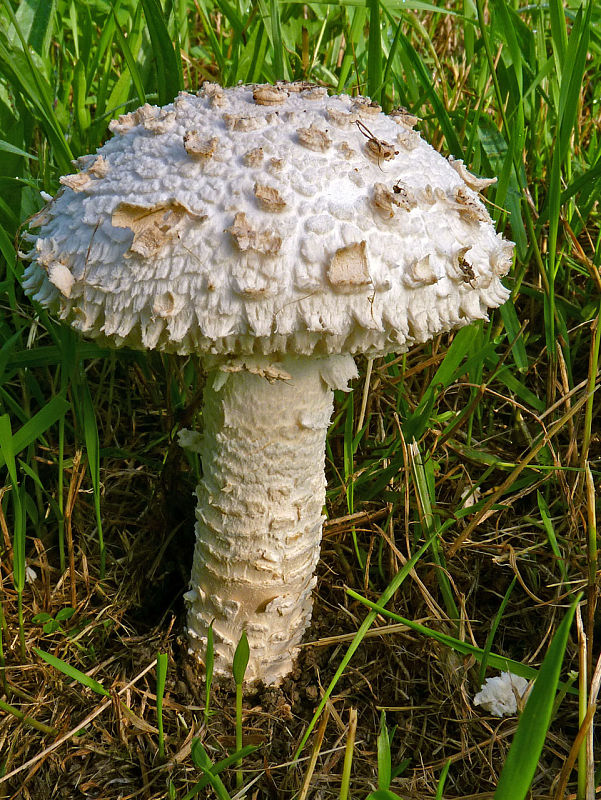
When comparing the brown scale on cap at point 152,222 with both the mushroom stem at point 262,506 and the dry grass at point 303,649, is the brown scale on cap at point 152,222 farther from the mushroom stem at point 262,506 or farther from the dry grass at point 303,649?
the dry grass at point 303,649

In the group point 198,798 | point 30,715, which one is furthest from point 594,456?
point 30,715

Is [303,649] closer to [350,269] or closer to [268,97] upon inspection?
[350,269]

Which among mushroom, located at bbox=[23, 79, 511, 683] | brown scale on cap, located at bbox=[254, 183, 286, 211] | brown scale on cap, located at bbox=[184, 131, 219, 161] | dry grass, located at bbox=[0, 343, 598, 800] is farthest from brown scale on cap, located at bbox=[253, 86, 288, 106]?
dry grass, located at bbox=[0, 343, 598, 800]

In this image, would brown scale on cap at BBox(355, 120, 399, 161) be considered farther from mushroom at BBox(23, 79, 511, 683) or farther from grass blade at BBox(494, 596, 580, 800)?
grass blade at BBox(494, 596, 580, 800)

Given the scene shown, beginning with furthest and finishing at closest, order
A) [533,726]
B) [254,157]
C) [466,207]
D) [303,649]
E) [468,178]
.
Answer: [303,649]
[468,178]
[466,207]
[254,157]
[533,726]

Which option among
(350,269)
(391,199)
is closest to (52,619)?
(350,269)

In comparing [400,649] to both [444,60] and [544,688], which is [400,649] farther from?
[444,60]

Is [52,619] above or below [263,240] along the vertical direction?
below

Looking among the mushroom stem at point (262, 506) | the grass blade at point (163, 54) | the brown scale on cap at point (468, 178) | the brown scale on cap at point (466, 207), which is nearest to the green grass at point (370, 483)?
the grass blade at point (163, 54)
